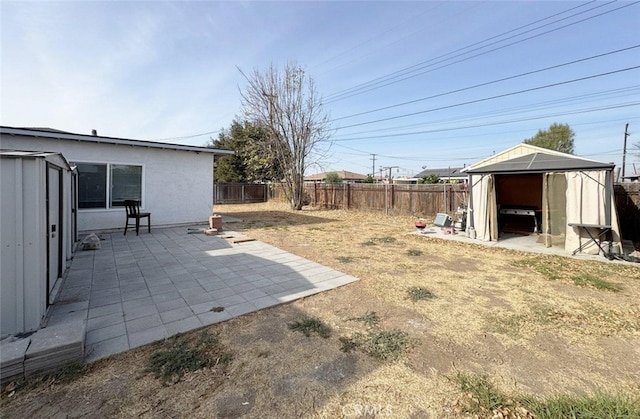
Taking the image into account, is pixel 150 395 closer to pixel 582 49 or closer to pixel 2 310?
pixel 2 310

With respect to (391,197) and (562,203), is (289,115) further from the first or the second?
(562,203)

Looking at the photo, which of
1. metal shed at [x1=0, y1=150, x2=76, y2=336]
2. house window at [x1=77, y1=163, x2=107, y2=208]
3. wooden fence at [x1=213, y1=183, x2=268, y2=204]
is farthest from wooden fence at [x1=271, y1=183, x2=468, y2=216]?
metal shed at [x1=0, y1=150, x2=76, y2=336]

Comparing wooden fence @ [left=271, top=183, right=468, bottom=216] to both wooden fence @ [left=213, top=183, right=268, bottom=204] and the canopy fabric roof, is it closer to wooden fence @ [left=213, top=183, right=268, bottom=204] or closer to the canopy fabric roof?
the canopy fabric roof

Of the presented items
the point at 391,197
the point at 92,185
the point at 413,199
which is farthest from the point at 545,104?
the point at 92,185

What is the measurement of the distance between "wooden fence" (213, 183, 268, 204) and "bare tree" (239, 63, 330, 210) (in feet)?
14.9

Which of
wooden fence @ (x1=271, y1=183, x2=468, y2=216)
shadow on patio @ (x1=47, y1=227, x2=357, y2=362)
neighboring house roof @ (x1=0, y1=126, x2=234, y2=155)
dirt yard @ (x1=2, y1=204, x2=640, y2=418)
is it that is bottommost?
dirt yard @ (x1=2, y1=204, x2=640, y2=418)

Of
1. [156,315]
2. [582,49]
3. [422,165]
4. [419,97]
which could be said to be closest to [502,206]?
[582,49]

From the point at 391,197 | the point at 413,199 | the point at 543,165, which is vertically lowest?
the point at 413,199

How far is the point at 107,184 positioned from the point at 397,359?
8220mm

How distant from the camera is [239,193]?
1838cm

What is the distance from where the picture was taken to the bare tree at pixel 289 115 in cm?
1427

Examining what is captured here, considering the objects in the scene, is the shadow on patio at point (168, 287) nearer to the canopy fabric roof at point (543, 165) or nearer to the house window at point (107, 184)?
the house window at point (107, 184)

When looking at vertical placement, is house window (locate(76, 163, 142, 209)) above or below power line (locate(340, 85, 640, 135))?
below

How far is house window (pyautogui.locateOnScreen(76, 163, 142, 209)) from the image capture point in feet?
22.1
